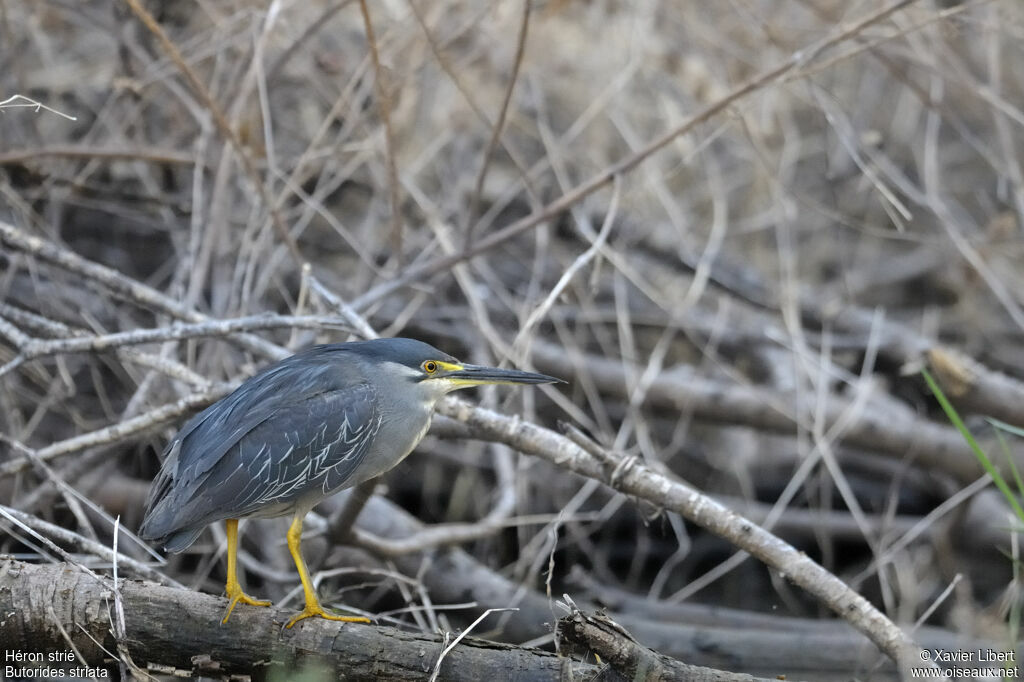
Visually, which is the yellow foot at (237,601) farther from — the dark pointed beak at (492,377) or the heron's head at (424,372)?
the dark pointed beak at (492,377)

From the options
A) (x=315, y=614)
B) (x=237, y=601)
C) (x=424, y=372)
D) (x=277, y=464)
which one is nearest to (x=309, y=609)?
(x=315, y=614)

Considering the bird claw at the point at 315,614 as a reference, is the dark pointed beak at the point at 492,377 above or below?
above

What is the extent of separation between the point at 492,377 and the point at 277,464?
25.8 inches

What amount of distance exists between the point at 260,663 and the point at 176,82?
2.97 metres

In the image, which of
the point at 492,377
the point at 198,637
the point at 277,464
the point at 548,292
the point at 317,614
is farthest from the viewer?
the point at 548,292

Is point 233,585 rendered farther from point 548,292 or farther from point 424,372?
point 548,292

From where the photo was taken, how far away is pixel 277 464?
255 centimetres

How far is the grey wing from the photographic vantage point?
247cm

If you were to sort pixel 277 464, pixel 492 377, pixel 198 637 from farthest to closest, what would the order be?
1. pixel 492 377
2. pixel 277 464
3. pixel 198 637

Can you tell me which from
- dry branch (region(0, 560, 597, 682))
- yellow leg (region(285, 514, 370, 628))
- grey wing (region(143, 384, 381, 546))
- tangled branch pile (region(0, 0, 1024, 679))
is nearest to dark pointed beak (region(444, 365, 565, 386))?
tangled branch pile (region(0, 0, 1024, 679))

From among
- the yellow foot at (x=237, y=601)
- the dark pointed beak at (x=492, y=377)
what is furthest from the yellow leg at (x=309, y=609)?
the dark pointed beak at (x=492, y=377)

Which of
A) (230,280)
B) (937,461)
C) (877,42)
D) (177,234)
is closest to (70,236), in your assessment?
(177,234)

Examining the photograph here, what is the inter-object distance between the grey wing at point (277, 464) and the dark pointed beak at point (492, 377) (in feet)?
0.94

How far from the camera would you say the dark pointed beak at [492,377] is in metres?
2.79
